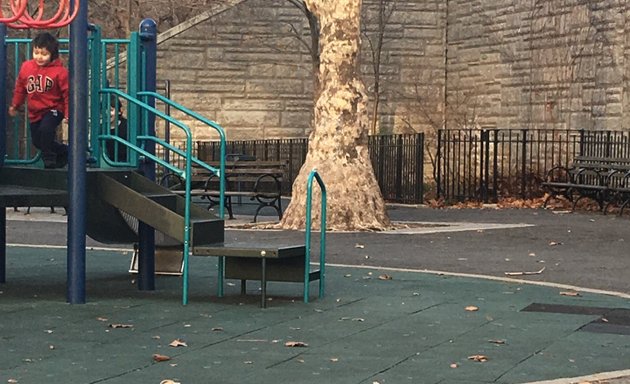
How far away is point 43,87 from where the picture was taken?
12531mm

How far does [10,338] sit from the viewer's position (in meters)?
9.75

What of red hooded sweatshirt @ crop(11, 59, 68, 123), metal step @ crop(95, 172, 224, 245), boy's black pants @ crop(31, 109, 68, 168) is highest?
red hooded sweatshirt @ crop(11, 59, 68, 123)

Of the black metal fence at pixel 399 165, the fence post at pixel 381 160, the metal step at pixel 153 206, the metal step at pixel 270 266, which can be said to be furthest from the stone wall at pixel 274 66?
the metal step at pixel 270 266

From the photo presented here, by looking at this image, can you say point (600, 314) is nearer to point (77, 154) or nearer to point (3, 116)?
point (77, 154)

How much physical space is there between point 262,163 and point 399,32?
10661 mm

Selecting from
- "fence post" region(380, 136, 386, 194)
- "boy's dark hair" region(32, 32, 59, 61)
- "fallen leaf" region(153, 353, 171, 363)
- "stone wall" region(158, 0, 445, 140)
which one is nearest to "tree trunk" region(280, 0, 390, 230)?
"boy's dark hair" region(32, 32, 59, 61)

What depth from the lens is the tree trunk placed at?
2111 centimetres

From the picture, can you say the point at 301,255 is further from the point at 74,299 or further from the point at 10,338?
the point at 10,338

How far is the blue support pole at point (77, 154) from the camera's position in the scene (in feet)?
38.6

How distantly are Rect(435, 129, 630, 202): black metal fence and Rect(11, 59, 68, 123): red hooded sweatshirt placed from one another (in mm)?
16353

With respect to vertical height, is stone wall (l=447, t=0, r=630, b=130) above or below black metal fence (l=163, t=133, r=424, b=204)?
above

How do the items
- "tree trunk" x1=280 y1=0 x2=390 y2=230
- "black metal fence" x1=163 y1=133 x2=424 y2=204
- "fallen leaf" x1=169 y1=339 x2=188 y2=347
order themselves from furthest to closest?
"black metal fence" x1=163 y1=133 x2=424 y2=204 < "tree trunk" x1=280 y1=0 x2=390 y2=230 < "fallen leaf" x1=169 y1=339 x2=188 y2=347

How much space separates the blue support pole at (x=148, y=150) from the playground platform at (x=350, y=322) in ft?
0.80

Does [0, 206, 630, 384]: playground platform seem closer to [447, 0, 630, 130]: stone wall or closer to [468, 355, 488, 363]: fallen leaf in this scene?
[468, 355, 488, 363]: fallen leaf
